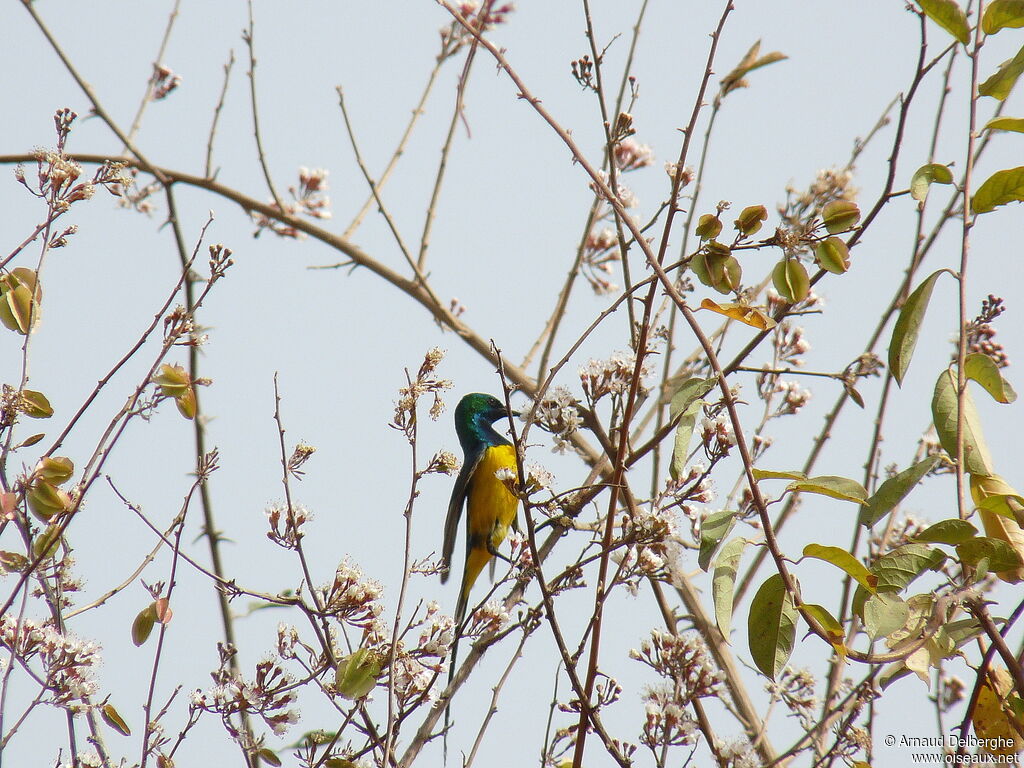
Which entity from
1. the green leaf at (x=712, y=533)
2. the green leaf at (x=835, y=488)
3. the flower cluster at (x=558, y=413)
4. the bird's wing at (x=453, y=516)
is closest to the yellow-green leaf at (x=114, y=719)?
the flower cluster at (x=558, y=413)

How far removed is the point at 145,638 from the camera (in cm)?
243

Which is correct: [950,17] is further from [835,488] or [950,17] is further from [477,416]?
[477,416]

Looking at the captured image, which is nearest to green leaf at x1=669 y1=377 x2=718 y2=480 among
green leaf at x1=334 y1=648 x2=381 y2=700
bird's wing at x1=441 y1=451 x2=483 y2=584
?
green leaf at x1=334 y1=648 x2=381 y2=700

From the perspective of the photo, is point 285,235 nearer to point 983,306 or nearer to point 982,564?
point 983,306

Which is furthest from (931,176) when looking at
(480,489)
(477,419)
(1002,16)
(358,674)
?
(477,419)

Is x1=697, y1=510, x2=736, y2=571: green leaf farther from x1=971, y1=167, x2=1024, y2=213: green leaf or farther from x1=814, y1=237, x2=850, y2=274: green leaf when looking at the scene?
x1=971, y1=167, x2=1024, y2=213: green leaf

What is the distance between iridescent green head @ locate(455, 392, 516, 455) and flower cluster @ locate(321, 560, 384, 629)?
4141 millimetres

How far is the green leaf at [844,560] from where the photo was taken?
163 centimetres

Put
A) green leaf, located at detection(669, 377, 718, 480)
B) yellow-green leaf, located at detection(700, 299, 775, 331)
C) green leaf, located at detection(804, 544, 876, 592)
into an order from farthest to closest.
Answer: green leaf, located at detection(669, 377, 718, 480) < yellow-green leaf, located at detection(700, 299, 775, 331) < green leaf, located at detection(804, 544, 876, 592)

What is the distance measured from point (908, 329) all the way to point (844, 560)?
0.47 metres

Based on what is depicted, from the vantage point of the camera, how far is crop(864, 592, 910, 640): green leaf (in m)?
1.67

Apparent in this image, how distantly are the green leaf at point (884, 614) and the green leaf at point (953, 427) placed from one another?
0.29m

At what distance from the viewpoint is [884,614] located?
1.69 metres

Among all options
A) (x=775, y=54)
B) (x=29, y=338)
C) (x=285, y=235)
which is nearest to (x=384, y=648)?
(x=29, y=338)
